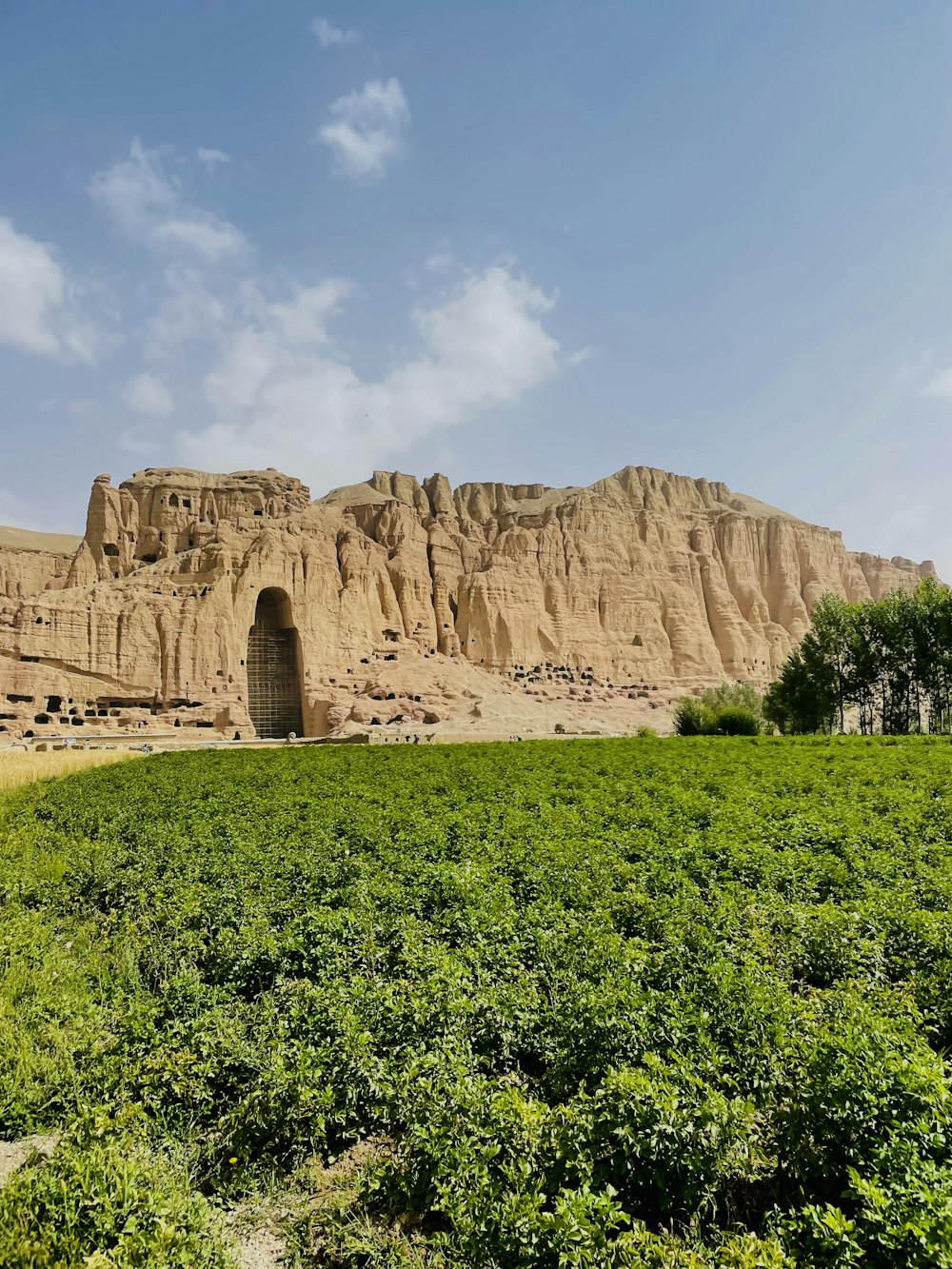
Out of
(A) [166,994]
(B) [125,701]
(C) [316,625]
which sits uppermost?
(C) [316,625]

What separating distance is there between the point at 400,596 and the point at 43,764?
5365 cm

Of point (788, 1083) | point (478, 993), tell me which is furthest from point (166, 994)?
point (788, 1083)

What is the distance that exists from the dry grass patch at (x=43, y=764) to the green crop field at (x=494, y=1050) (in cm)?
1839

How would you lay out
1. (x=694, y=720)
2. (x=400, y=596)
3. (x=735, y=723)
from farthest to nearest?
(x=400, y=596)
(x=694, y=720)
(x=735, y=723)

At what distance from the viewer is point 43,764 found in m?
29.5

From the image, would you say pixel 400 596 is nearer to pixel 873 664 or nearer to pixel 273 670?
pixel 273 670

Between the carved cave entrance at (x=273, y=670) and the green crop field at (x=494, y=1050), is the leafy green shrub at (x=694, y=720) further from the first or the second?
the green crop field at (x=494, y=1050)

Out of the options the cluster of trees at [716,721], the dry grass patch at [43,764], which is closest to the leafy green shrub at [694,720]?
the cluster of trees at [716,721]

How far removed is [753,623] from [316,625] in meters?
62.4

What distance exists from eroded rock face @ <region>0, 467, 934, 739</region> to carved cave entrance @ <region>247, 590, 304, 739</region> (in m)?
0.50

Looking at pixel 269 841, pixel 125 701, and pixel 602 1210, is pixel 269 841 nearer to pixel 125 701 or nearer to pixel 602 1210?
pixel 602 1210

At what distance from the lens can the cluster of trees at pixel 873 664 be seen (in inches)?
2019

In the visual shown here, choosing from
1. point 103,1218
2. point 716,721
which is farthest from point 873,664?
point 103,1218

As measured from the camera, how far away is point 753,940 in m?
6.44
